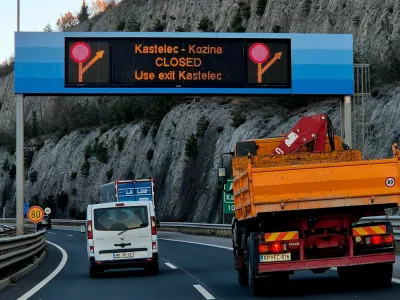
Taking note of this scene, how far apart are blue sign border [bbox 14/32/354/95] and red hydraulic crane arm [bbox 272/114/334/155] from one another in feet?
38.6

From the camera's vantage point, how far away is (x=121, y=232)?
20.1 m

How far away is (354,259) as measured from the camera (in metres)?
13.2

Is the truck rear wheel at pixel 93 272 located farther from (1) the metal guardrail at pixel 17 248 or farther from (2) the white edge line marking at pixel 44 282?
(1) the metal guardrail at pixel 17 248

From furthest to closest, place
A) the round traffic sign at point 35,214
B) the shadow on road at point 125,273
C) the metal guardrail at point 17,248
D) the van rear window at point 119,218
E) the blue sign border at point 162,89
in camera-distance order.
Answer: the round traffic sign at point 35,214, the blue sign border at point 162,89, the shadow on road at point 125,273, the van rear window at point 119,218, the metal guardrail at point 17,248

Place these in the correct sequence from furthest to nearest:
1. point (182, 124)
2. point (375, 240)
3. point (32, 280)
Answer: point (182, 124) → point (32, 280) → point (375, 240)

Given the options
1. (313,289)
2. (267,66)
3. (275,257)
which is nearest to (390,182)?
(275,257)

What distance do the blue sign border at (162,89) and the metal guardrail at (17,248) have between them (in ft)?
17.4

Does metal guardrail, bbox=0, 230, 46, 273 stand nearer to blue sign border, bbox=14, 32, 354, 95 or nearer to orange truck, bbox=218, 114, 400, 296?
blue sign border, bbox=14, 32, 354, 95

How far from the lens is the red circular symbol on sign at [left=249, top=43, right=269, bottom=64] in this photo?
92.4 ft

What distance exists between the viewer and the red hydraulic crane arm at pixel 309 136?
A: 1619 cm

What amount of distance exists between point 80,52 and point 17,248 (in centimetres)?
811

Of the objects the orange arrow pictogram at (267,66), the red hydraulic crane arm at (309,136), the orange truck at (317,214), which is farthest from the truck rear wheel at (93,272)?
the orange arrow pictogram at (267,66)

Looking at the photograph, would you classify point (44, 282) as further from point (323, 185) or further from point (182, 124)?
point (182, 124)

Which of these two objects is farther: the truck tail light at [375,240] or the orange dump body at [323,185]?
the truck tail light at [375,240]
